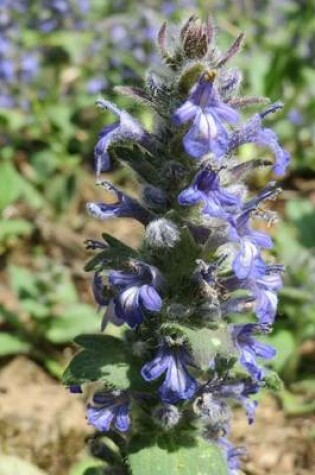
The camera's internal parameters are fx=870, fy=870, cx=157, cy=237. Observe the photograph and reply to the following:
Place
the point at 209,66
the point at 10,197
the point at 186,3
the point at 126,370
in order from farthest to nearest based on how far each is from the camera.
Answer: the point at 186,3 → the point at 10,197 → the point at 126,370 → the point at 209,66

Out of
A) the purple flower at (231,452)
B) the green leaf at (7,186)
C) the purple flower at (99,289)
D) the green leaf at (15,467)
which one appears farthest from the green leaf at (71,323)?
the purple flower at (99,289)

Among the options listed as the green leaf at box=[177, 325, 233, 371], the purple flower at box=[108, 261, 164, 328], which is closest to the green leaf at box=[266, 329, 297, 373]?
the green leaf at box=[177, 325, 233, 371]

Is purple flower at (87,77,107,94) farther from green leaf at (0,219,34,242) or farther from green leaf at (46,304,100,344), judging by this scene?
green leaf at (46,304,100,344)

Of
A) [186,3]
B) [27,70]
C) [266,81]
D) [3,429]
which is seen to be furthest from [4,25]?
[3,429]

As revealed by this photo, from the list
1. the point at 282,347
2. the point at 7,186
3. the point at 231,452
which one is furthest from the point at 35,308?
the point at 231,452

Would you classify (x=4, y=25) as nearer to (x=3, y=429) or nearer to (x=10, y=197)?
(x=10, y=197)

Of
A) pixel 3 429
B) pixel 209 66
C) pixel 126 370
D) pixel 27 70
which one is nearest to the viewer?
pixel 209 66
